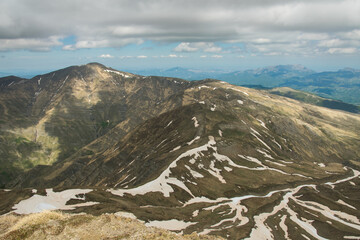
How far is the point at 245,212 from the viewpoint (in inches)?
4323

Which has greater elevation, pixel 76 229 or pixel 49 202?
pixel 76 229

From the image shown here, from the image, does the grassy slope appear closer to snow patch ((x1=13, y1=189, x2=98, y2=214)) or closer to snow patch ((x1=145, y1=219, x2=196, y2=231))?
snow patch ((x1=145, y1=219, x2=196, y2=231))

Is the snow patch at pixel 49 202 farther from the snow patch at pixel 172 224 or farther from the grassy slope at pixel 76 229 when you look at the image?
the grassy slope at pixel 76 229

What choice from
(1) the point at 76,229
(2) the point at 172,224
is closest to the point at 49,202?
(2) the point at 172,224

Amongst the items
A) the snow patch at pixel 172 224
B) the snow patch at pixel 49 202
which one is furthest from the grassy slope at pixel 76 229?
the snow patch at pixel 49 202

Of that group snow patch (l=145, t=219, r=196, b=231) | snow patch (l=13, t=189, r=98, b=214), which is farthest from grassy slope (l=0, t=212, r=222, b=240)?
snow patch (l=13, t=189, r=98, b=214)

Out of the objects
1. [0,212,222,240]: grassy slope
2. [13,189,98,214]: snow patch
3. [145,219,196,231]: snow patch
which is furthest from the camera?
[13,189,98,214]: snow patch

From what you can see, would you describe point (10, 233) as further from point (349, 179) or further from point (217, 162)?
point (349, 179)

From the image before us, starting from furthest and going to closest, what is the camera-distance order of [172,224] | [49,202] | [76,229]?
[49,202]
[172,224]
[76,229]

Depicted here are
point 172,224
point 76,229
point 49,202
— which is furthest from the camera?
point 49,202

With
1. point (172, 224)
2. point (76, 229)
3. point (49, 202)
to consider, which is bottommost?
point (172, 224)

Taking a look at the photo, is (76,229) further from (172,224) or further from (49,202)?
(49,202)

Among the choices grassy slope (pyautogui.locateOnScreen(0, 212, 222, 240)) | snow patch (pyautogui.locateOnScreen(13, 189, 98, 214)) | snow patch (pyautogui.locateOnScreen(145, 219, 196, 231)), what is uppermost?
grassy slope (pyautogui.locateOnScreen(0, 212, 222, 240))

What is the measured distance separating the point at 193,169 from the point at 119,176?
217 feet
